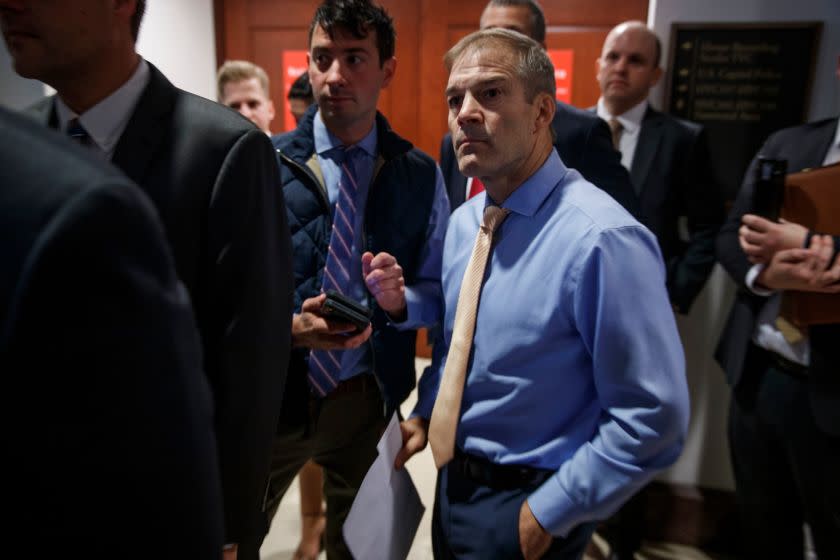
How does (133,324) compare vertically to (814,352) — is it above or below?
above

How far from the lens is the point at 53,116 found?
952mm

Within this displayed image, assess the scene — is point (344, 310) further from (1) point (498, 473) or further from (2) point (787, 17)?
(2) point (787, 17)

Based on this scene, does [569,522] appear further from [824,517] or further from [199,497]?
[824,517]

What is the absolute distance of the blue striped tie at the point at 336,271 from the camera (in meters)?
1.47

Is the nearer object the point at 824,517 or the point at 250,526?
the point at 250,526

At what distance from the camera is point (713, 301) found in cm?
234

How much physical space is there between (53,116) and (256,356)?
51 cm

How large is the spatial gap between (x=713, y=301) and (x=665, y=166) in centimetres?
60

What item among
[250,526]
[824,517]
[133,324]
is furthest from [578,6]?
[133,324]

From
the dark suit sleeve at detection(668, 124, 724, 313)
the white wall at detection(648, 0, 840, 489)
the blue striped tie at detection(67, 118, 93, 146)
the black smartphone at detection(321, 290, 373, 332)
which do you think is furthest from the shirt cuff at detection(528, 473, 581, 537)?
the white wall at detection(648, 0, 840, 489)

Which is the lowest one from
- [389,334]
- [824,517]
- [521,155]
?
[824,517]

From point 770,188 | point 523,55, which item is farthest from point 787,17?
point 523,55

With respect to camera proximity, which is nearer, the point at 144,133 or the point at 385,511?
the point at 144,133

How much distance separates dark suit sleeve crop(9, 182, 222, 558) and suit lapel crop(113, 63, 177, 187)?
509 millimetres
